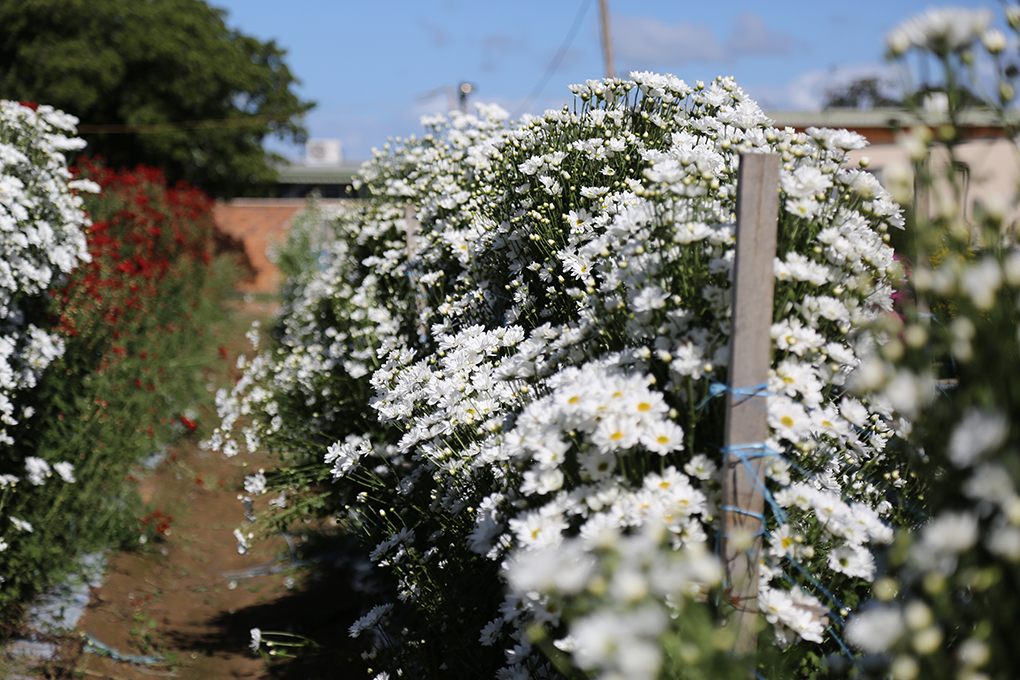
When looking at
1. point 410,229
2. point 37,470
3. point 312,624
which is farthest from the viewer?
point 410,229

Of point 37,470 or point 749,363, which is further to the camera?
point 37,470

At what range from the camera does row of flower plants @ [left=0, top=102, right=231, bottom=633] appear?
3664 mm

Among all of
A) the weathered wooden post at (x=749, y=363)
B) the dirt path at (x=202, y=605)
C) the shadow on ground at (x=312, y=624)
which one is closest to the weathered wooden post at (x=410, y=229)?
the dirt path at (x=202, y=605)

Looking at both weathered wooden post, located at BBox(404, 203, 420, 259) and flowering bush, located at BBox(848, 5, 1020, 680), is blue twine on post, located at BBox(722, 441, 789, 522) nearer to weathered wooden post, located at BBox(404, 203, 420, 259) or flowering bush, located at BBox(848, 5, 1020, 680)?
flowering bush, located at BBox(848, 5, 1020, 680)

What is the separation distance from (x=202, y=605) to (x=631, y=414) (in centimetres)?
400

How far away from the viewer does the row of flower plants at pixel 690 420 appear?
110cm

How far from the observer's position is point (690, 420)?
175cm

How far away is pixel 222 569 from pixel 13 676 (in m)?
1.64

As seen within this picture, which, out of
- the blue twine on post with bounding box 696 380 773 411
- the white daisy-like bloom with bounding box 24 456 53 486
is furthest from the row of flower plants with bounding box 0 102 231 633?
the blue twine on post with bounding box 696 380 773 411

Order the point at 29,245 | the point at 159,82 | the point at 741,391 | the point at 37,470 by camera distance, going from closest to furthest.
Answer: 1. the point at 741,391
2. the point at 29,245
3. the point at 37,470
4. the point at 159,82

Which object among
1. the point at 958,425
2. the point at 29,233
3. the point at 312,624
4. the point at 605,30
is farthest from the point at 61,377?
the point at 605,30

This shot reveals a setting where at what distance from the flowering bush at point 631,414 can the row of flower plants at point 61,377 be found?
1.95 metres

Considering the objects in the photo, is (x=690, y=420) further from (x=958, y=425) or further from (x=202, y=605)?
(x=202, y=605)

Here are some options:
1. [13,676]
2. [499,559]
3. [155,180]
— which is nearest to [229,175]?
[155,180]
